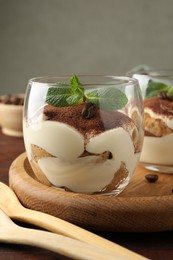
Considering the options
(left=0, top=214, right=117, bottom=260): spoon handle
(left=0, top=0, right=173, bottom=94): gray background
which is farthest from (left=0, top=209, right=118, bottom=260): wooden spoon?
(left=0, top=0, right=173, bottom=94): gray background

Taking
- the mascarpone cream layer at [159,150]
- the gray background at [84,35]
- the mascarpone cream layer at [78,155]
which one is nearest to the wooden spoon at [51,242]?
the mascarpone cream layer at [78,155]

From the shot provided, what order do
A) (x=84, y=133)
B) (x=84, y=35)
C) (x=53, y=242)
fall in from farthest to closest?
(x=84, y=35), (x=84, y=133), (x=53, y=242)

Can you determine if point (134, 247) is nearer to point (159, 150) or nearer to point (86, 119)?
point (86, 119)

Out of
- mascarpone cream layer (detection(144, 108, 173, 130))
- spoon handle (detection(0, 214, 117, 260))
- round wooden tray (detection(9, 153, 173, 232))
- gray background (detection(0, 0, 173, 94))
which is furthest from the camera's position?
gray background (detection(0, 0, 173, 94))

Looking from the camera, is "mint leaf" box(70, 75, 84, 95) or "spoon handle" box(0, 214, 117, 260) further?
"mint leaf" box(70, 75, 84, 95)

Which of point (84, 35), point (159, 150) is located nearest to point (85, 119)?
point (159, 150)

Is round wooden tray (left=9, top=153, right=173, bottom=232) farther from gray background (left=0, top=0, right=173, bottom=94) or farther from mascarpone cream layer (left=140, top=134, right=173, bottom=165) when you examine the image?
gray background (left=0, top=0, right=173, bottom=94)

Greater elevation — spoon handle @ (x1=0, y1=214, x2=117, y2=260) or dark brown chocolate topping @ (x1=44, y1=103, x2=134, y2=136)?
dark brown chocolate topping @ (x1=44, y1=103, x2=134, y2=136)

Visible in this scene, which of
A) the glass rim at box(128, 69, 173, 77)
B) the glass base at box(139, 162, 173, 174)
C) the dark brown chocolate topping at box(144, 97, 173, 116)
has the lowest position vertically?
the glass base at box(139, 162, 173, 174)
